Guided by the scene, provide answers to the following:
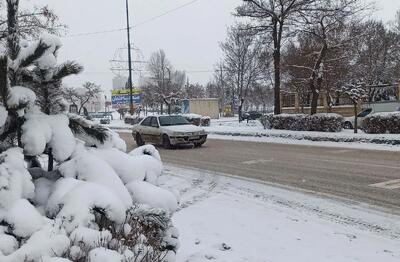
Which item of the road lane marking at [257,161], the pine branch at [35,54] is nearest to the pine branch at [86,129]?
the pine branch at [35,54]

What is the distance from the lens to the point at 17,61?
13.2 ft

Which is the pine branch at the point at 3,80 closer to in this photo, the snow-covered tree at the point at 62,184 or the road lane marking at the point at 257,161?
the snow-covered tree at the point at 62,184

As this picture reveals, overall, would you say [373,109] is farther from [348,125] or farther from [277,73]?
[277,73]

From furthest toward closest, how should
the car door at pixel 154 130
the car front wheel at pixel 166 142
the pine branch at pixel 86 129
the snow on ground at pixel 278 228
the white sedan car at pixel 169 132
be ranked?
the car door at pixel 154 130
the car front wheel at pixel 166 142
the white sedan car at pixel 169 132
the snow on ground at pixel 278 228
the pine branch at pixel 86 129

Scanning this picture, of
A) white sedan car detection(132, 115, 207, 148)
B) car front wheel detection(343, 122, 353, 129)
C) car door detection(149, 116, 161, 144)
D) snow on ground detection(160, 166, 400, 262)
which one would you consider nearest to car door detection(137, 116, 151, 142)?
white sedan car detection(132, 115, 207, 148)

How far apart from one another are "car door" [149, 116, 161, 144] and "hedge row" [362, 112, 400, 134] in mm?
9196

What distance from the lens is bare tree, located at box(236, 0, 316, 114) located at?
2806cm

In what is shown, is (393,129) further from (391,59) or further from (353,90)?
(391,59)

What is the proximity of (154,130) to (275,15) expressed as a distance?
1150 centimetres

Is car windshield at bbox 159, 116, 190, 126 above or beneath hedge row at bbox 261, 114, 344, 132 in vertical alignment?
above

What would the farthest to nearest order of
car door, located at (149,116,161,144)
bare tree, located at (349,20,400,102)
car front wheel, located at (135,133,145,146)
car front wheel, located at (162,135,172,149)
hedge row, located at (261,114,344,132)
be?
bare tree, located at (349,20,400,102), hedge row, located at (261,114,344,132), car front wheel, located at (135,133,145,146), car door, located at (149,116,161,144), car front wheel, located at (162,135,172,149)

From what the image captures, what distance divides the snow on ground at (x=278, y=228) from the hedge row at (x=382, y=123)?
42.6ft

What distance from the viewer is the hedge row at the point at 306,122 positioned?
79.5ft

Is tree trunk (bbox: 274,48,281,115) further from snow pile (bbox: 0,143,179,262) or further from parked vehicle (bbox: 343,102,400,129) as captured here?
snow pile (bbox: 0,143,179,262)
